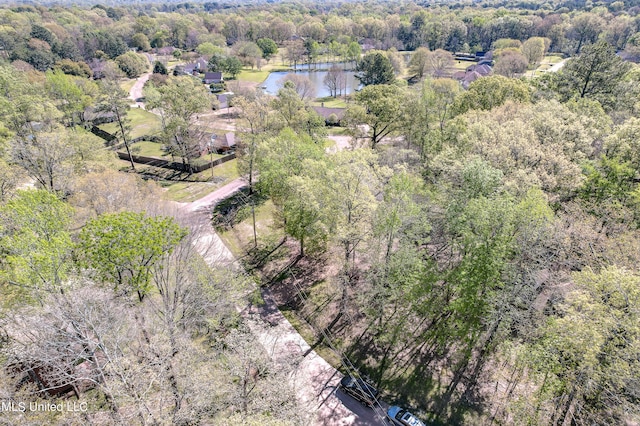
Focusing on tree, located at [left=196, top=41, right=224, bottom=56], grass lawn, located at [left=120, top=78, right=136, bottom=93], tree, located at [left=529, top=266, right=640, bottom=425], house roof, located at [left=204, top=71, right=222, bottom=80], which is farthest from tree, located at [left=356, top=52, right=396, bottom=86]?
tree, located at [left=529, top=266, right=640, bottom=425]

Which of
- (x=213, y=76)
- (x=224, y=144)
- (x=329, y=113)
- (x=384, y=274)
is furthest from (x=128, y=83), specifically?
(x=384, y=274)

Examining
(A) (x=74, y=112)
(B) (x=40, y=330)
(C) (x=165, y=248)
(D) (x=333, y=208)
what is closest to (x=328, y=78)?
(A) (x=74, y=112)

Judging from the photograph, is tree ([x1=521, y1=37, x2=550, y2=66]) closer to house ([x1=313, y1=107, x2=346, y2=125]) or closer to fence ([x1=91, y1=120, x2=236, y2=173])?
house ([x1=313, y1=107, x2=346, y2=125])

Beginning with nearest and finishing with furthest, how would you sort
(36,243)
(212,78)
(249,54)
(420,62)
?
(36,243) → (420,62) → (212,78) → (249,54)

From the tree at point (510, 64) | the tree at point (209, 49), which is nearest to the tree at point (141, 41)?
the tree at point (209, 49)

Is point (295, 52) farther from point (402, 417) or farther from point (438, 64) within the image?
point (402, 417)

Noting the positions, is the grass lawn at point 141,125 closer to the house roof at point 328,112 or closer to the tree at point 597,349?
the house roof at point 328,112
